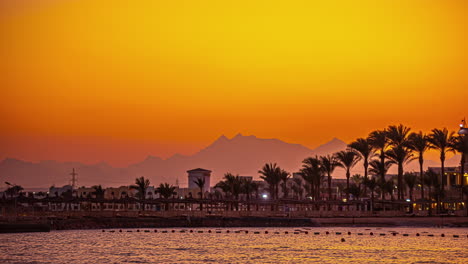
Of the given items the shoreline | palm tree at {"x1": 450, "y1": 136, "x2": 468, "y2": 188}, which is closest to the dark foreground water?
the shoreline

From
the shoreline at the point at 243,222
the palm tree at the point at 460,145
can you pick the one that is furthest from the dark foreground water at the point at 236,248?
the palm tree at the point at 460,145

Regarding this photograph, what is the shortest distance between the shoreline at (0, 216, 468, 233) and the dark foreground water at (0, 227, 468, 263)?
14056 millimetres

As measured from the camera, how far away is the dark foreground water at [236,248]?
56.8m

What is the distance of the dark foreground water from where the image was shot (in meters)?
56.8

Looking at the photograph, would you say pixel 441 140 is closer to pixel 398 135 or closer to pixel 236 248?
pixel 398 135

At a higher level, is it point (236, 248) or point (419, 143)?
point (419, 143)

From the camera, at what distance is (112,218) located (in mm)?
109000

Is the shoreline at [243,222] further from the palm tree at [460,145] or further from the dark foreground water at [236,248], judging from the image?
the dark foreground water at [236,248]

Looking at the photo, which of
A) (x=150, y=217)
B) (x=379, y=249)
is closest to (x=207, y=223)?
(x=150, y=217)

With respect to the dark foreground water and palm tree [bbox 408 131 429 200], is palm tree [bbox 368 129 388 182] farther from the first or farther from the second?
the dark foreground water

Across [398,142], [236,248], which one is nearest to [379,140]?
[398,142]

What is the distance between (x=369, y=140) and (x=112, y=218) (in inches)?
1518

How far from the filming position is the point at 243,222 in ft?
364

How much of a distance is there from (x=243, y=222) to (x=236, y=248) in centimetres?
4335
